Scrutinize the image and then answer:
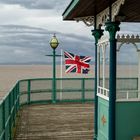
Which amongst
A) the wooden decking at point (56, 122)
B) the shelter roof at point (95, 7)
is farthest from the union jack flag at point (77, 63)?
the shelter roof at point (95, 7)

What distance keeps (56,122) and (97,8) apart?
5518 mm

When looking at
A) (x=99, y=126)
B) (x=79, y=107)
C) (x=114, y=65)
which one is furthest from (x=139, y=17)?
(x=79, y=107)

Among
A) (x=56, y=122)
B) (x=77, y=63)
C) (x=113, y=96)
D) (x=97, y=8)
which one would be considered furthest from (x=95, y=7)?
(x=77, y=63)

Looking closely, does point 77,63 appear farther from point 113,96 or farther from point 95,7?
point 113,96

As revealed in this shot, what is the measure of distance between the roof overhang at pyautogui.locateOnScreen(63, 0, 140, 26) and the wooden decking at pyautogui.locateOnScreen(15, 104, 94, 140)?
144 inches

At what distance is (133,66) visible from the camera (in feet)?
31.2

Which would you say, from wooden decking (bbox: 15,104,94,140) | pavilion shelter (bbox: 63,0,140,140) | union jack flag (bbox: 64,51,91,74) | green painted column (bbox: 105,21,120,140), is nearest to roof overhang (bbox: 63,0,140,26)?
pavilion shelter (bbox: 63,0,140,140)

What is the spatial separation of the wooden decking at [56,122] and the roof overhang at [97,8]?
3.65 metres

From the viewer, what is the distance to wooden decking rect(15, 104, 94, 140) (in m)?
11.8

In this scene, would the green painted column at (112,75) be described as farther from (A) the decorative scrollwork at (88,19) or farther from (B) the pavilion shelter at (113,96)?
(A) the decorative scrollwork at (88,19)

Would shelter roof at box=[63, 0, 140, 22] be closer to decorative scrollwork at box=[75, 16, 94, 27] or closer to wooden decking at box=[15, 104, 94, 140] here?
decorative scrollwork at box=[75, 16, 94, 27]

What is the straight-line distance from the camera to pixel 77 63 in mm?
18297

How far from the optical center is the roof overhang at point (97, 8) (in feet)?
28.6

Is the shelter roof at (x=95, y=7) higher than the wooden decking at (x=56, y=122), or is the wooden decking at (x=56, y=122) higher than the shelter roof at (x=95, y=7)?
the shelter roof at (x=95, y=7)
